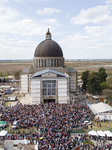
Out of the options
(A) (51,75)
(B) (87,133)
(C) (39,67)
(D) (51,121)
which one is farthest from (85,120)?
(C) (39,67)

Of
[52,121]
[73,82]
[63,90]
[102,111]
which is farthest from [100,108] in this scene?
[73,82]

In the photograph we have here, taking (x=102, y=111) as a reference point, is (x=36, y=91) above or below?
above

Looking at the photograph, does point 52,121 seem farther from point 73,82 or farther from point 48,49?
point 48,49

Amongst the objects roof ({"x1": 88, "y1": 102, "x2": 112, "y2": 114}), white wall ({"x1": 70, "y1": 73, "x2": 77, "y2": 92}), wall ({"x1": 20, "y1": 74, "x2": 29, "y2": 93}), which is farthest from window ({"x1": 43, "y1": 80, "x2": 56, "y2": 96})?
wall ({"x1": 20, "y1": 74, "x2": 29, "y2": 93})

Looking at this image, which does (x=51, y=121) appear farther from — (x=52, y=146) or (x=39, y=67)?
(x=39, y=67)

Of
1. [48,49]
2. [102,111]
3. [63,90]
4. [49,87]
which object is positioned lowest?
[102,111]

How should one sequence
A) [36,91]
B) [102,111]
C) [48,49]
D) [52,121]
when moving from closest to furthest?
[52,121] → [102,111] → [36,91] → [48,49]

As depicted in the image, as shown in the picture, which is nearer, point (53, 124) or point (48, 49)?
point (53, 124)

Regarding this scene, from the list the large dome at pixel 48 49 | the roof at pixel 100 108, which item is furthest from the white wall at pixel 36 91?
the large dome at pixel 48 49
